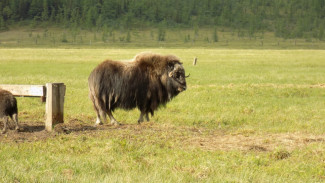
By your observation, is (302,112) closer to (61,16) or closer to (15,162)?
(15,162)

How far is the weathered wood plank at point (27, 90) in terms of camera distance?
27.1ft

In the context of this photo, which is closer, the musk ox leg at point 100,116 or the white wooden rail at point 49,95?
the white wooden rail at point 49,95

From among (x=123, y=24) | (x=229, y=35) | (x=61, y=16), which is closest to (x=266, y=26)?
(x=229, y=35)

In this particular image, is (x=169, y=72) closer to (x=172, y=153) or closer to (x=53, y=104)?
(x=53, y=104)

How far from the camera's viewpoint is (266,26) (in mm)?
153375

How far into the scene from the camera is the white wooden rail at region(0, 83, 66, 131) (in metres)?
8.23

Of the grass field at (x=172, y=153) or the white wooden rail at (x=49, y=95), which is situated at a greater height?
the white wooden rail at (x=49, y=95)

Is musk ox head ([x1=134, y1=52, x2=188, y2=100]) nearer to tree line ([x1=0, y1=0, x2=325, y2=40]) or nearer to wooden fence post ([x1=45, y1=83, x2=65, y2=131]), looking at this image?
wooden fence post ([x1=45, y1=83, x2=65, y2=131])

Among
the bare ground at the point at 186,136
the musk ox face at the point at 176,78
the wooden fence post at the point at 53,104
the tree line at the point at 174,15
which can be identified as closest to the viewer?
the bare ground at the point at 186,136

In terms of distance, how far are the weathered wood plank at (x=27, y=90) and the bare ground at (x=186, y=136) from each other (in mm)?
719

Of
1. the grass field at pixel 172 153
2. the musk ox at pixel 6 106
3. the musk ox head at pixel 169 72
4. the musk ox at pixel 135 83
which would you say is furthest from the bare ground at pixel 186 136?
the musk ox head at pixel 169 72

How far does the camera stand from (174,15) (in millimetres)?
159125

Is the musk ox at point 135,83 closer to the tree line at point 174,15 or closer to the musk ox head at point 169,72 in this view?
the musk ox head at point 169,72

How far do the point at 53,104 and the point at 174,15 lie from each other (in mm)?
153817
